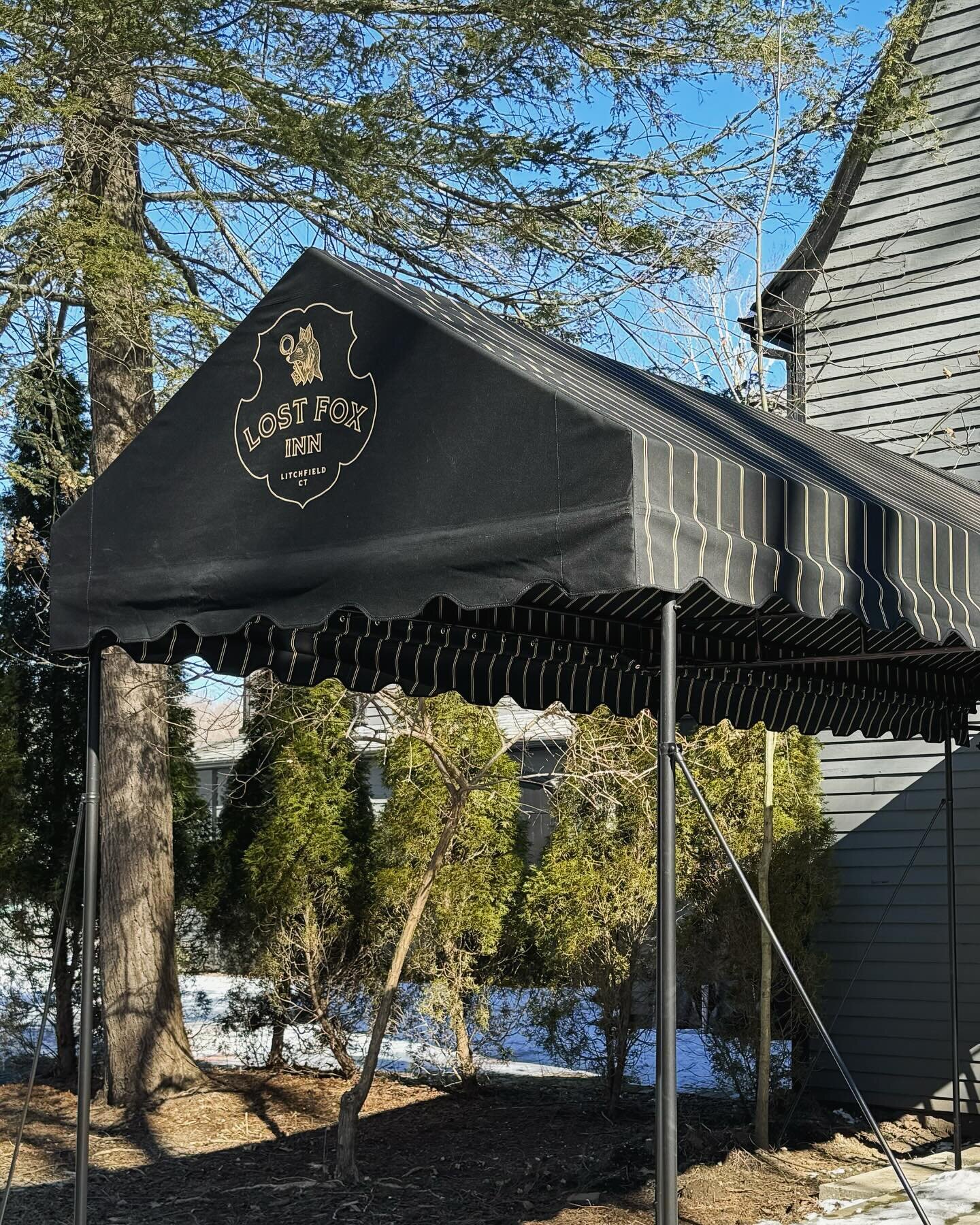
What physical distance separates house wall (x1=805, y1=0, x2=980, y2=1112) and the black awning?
376 cm

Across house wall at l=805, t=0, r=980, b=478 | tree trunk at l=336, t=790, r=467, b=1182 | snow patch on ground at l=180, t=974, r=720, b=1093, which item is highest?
house wall at l=805, t=0, r=980, b=478

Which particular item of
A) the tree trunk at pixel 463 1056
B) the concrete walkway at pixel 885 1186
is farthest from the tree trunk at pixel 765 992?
the tree trunk at pixel 463 1056

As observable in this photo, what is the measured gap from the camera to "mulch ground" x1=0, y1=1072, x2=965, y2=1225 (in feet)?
21.5

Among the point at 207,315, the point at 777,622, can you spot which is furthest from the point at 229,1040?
the point at 777,622

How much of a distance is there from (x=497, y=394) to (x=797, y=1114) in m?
6.44

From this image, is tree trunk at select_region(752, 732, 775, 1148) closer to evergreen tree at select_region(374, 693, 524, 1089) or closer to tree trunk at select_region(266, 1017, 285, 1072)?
evergreen tree at select_region(374, 693, 524, 1089)

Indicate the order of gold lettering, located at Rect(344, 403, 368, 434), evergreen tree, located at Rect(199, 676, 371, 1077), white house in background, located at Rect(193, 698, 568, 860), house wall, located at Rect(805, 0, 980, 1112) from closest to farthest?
gold lettering, located at Rect(344, 403, 368, 434) < house wall, located at Rect(805, 0, 980, 1112) < white house in background, located at Rect(193, 698, 568, 860) < evergreen tree, located at Rect(199, 676, 371, 1077)

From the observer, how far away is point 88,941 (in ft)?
15.2

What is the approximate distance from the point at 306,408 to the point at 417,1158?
529 centimetres

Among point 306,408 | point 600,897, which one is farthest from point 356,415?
point 600,897

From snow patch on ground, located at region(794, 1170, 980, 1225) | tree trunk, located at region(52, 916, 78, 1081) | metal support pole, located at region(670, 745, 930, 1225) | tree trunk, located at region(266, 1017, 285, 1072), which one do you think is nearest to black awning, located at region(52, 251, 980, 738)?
metal support pole, located at region(670, 745, 930, 1225)

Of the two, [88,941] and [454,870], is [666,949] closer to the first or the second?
[88,941]

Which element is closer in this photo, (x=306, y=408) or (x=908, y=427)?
(x=306, y=408)

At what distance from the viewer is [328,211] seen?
8.91 m
